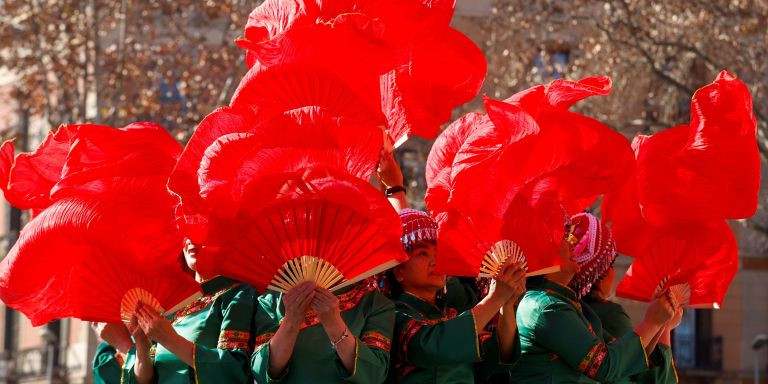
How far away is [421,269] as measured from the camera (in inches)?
252

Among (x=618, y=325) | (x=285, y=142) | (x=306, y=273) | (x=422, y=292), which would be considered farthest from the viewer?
(x=618, y=325)

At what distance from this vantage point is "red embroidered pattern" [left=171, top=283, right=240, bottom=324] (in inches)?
243

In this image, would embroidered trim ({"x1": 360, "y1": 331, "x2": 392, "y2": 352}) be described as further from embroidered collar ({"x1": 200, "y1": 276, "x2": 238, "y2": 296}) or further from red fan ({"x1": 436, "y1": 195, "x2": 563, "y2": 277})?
embroidered collar ({"x1": 200, "y1": 276, "x2": 238, "y2": 296})

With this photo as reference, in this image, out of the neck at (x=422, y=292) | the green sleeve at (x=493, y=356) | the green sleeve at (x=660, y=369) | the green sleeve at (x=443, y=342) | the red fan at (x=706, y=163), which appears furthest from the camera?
the green sleeve at (x=660, y=369)

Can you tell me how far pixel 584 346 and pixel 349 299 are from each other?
1.15 meters

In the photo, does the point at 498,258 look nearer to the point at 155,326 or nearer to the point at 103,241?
the point at 155,326

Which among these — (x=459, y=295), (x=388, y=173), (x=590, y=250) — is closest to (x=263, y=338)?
(x=459, y=295)

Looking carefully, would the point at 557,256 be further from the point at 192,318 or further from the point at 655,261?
the point at 192,318

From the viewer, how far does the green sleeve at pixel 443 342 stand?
608cm

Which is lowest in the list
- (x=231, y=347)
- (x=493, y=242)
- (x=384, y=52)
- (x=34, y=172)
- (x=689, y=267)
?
(x=231, y=347)

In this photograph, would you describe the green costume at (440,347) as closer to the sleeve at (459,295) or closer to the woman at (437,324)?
the woman at (437,324)

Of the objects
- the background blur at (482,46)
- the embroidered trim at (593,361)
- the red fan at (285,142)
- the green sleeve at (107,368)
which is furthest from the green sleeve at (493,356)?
the background blur at (482,46)

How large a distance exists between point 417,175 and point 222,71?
14.3ft

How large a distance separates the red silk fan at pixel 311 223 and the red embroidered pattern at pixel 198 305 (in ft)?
1.48
